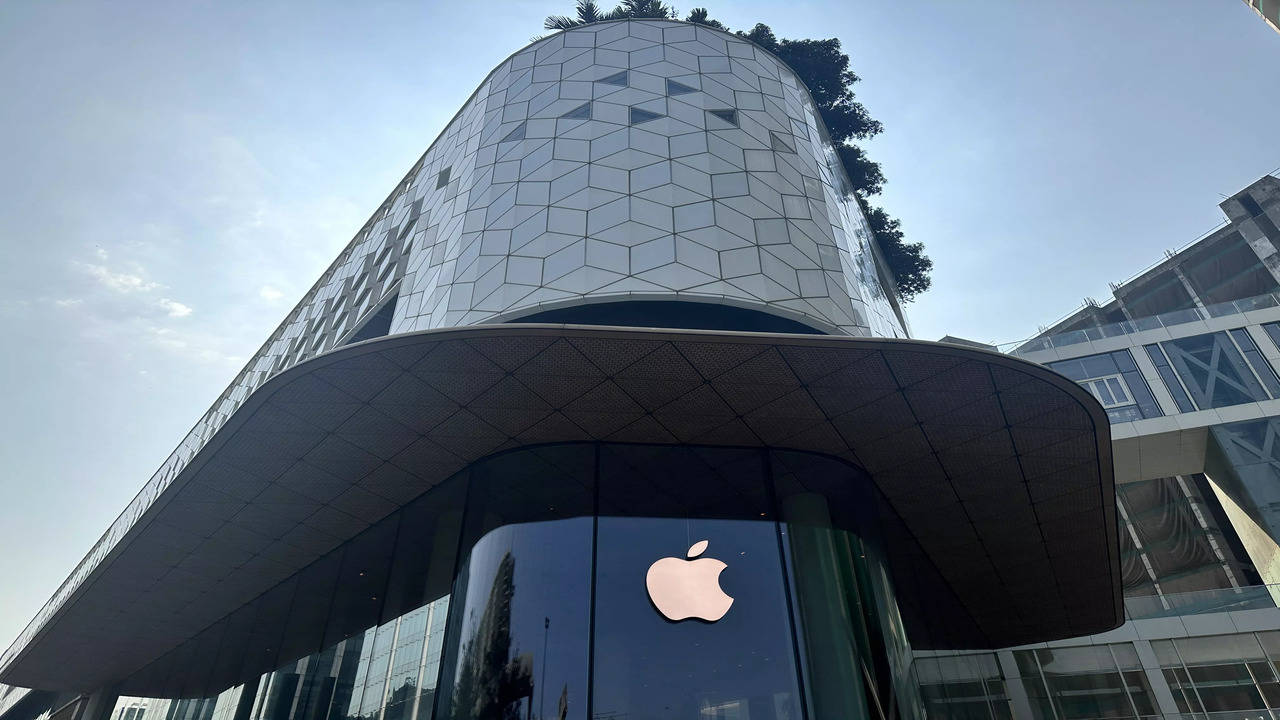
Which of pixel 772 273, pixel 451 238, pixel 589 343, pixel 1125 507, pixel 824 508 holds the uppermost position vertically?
pixel 1125 507

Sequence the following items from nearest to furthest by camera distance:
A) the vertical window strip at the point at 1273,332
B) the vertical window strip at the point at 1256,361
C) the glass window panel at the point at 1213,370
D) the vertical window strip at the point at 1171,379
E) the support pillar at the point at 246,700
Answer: the support pillar at the point at 246,700 → the vertical window strip at the point at 1256,361 → the glass window panel at the point at 1213,370 → the vertical window strip at the point at 1273,332 → the vertical window strip at the point at 1171,379

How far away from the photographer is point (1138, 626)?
1091 inches

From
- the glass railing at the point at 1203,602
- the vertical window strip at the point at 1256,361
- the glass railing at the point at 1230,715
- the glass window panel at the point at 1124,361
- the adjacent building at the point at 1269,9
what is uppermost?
the glass window panel at the point at 1124,361

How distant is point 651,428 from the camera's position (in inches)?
422

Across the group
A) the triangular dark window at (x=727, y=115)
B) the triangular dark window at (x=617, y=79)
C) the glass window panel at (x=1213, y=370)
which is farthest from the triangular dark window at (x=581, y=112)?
the glass window panel at (x=1213, y=370)

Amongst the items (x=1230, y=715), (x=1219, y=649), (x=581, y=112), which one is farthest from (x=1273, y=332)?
(x=581, y=112)

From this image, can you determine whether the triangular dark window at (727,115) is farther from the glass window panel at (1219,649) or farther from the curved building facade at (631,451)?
the glass window panel at (1219,649)

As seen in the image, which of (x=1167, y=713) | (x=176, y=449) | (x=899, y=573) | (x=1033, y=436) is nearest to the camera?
(x=1033, y=436)

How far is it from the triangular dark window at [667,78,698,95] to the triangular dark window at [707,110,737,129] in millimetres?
724

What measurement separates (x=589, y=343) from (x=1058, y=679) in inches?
1129

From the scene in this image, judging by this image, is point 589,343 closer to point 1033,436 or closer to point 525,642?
point 525,642

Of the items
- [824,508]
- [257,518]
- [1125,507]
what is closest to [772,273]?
[824,508]

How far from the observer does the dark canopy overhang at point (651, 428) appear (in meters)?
8.94

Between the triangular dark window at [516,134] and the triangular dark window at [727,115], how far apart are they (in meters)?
3.75
